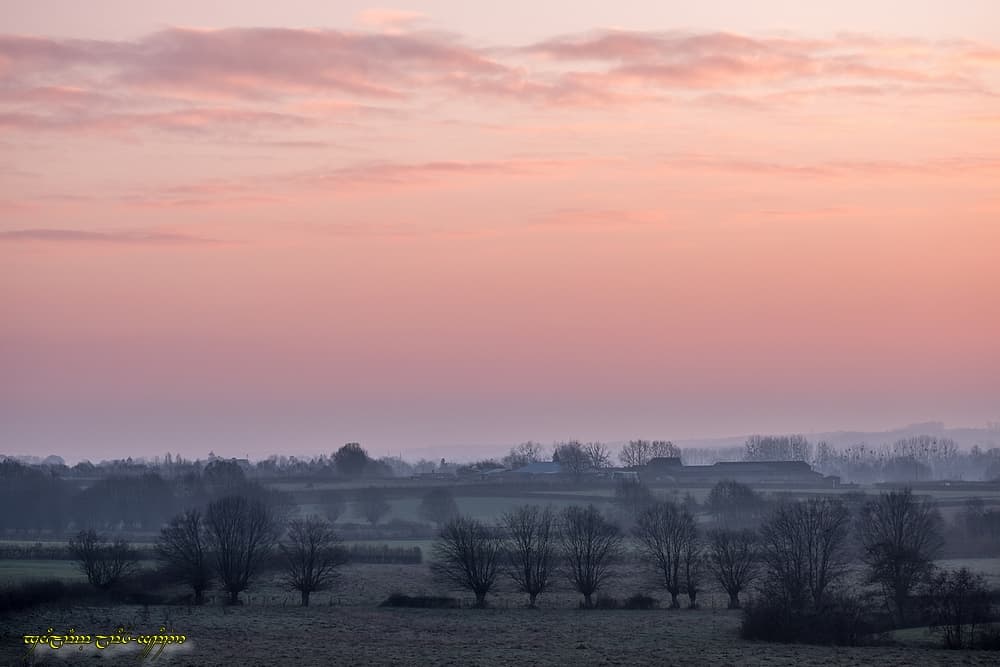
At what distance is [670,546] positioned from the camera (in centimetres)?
8031

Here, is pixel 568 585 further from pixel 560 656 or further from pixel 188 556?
pixel 560 656

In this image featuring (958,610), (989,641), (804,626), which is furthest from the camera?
(804,626)

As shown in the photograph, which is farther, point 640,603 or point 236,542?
point 236,542

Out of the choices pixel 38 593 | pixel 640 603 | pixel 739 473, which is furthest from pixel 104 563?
pixel 739 473

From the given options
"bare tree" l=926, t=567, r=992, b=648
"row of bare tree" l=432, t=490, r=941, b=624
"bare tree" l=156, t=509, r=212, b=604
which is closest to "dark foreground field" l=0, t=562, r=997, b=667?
"bare tree" l=926, t=567, r=992, b=648

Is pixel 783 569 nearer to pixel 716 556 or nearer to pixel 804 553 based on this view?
pixel 804 553

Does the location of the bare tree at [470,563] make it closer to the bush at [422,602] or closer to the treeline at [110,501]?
the bush at [422,602]

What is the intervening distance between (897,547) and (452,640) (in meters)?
30.5

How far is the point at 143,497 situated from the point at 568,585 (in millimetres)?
90500

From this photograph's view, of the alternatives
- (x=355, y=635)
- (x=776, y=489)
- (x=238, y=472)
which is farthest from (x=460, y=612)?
(x=238, y=472)

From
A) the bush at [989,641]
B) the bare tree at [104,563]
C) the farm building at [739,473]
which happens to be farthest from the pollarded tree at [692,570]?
Answer: the farm building at [739,473]

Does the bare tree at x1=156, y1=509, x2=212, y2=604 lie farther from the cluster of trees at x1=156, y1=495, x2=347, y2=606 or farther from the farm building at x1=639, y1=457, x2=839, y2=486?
Result: the farm building at x1=639, y1=457, x2=839, y2=486

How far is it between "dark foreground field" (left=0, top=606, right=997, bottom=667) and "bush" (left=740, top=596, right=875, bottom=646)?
1221 millimetres

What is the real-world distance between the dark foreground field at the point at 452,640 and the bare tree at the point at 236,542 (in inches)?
348
